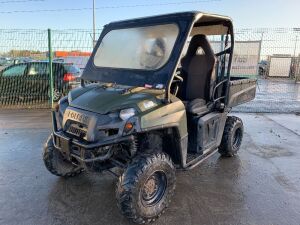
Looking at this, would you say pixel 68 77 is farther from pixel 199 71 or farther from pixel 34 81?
pixel 199 71

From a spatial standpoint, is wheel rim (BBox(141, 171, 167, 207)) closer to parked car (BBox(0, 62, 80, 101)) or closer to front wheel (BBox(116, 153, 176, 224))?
front wheel (BBox(116, 153, 176, 224))

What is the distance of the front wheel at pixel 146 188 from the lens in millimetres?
3020

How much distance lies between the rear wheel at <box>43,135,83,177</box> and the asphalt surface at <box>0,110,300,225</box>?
0.47ft

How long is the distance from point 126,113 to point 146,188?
0.89 meters

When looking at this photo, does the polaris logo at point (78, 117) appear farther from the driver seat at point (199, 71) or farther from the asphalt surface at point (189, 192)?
the driver seat at point (199, 71)

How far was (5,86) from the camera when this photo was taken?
9.77 meters

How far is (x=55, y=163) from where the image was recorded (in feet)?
13.1

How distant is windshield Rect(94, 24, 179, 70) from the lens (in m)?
3.61

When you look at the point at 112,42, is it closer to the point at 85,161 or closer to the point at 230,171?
the point at 85,161

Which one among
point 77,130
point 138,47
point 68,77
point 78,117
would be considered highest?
point 138,47

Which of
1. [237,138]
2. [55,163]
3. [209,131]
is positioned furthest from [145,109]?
[237,138]

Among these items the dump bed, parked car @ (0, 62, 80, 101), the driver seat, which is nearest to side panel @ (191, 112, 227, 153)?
the driver seat

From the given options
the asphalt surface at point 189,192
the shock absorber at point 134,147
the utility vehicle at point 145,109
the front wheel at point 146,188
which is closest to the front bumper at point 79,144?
the utility vehicle at point 145,109

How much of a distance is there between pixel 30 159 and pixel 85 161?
227 cm
